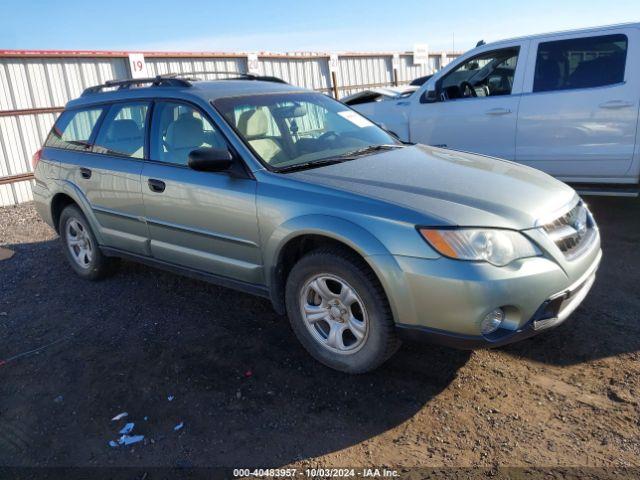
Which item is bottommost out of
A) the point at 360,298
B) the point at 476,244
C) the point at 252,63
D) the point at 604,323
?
the point at 604,323

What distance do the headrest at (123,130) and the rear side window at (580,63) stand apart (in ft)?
13.8

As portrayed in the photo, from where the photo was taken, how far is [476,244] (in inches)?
110

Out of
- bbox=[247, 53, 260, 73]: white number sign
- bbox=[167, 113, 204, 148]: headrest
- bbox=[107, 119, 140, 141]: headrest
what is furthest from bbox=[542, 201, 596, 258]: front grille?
bbox=[247, 53, 260, 73]: white number sign

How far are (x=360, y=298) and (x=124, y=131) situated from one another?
2.70 meters

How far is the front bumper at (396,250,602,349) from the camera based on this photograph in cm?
286

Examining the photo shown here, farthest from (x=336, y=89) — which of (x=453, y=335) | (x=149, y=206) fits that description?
(x=453, y=335)

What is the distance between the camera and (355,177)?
3.39 metres

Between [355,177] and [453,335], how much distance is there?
3.69 ft

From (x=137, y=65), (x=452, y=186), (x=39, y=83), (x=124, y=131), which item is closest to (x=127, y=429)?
(x=452, y=186)

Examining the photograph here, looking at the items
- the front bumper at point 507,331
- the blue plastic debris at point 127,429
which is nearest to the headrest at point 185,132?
the blue plastic debris at point 127,429

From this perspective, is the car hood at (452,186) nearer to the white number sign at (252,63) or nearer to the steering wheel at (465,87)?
the steering wheel at (465,87)

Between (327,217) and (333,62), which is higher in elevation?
(333,62)

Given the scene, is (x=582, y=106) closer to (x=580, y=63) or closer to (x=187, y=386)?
(x=580, y=63)

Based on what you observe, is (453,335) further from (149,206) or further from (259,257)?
(149,206)
